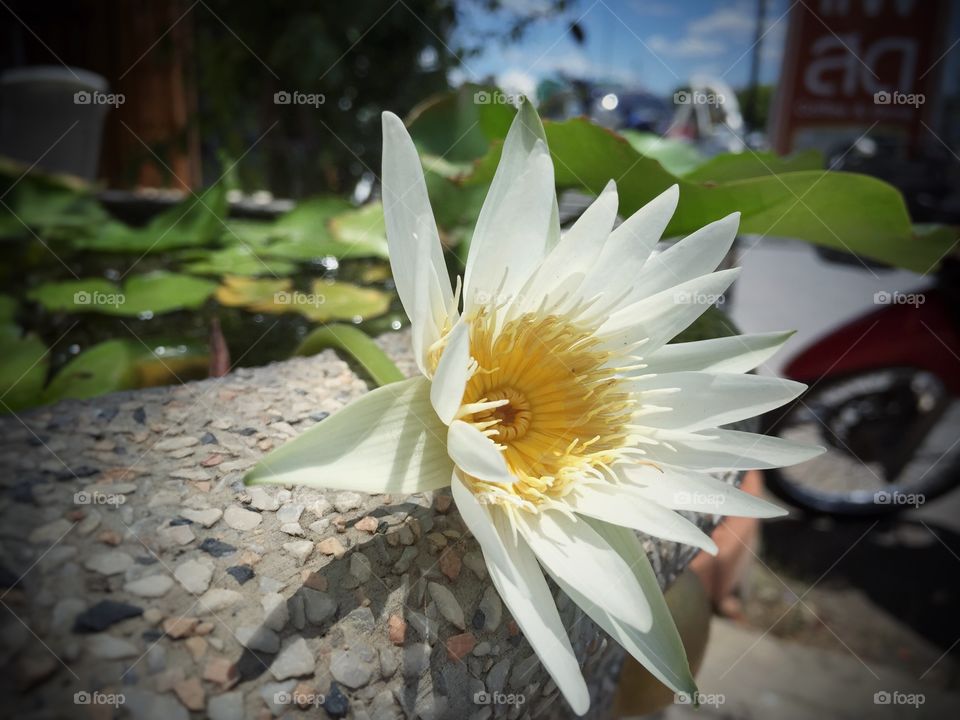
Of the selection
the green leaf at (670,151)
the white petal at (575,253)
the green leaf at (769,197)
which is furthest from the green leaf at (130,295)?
the green leaf at (670,151)

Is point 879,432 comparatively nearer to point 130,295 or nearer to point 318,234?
point 318,234

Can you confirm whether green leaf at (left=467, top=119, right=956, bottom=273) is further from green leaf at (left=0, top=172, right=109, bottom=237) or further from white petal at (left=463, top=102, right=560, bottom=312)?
green leaf at (left=0, top=172, right=109, bottom=237)

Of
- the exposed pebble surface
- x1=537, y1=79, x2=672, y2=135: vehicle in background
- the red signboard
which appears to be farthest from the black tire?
the red signboard

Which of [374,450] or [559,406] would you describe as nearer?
[374,450]

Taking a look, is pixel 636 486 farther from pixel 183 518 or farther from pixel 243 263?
pixel 243 263

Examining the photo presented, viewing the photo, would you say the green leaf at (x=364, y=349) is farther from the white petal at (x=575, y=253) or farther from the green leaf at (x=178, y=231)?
the green leaf at (x=178, y=231)

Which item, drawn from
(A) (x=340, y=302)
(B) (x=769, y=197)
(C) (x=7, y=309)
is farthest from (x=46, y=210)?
(B) (x=769, y=197)

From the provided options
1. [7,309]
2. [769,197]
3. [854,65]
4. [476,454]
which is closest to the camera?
[476,454]
